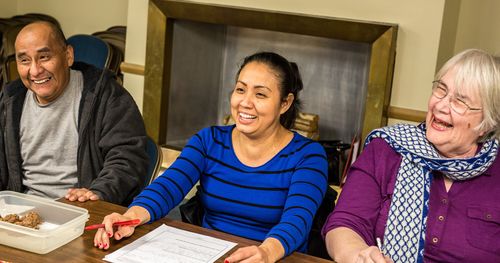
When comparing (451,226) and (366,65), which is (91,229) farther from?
(366,65)

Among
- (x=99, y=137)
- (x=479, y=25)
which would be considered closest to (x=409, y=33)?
(x=479, y=25)

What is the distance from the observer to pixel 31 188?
234 cm

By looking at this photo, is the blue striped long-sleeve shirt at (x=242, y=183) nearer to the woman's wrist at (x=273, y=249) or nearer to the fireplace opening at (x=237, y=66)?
the woman's wrist at (x=273, y=249)

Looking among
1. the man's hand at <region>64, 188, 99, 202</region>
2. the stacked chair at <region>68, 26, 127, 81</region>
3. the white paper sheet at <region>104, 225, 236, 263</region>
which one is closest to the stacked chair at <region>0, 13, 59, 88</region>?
the stacked chair at <region>68, 26, 127, 81</region>

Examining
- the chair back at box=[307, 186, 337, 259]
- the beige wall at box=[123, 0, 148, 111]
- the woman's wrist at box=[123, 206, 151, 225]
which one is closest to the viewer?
the woman's wrist at box=[123, 206, 151, 225]

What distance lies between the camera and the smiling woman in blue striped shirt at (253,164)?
1.97m

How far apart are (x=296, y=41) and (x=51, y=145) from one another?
2202mm

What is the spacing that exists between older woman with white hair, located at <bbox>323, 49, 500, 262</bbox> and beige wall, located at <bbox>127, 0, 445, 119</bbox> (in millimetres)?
1550

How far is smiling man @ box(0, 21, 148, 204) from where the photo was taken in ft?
7.44

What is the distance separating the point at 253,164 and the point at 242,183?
7cm

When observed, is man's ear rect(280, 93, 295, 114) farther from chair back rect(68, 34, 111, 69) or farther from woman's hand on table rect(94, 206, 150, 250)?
chair back rect(68, 34, 111, 69)

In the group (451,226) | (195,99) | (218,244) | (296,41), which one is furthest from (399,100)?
(218,244)

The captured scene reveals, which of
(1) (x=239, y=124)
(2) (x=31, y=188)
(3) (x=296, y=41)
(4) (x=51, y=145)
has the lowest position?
(2) (x=31, y=188)

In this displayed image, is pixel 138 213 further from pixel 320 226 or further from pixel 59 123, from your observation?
pixel 59 123
